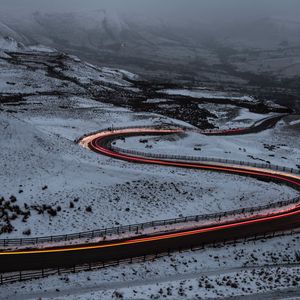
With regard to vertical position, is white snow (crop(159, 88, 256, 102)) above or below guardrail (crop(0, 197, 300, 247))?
below

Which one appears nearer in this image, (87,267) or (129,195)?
(87,267)

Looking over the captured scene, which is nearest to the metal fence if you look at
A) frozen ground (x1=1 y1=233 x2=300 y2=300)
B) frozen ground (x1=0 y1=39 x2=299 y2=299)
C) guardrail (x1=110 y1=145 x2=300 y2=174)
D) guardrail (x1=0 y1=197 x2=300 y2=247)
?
frozen ground (x1=1 y1=233 x2=300 y2=300)

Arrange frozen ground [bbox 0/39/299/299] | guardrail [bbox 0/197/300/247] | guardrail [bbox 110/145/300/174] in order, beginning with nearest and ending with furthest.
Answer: frozen ground [bbox 0/39/299/299] → guardrail [bbox 0/197/300/247] → guardrail [bbox 110/145/300/174]

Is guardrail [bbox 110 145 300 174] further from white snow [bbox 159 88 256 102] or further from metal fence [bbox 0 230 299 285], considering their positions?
white snow [bbox 159 88 256 102]

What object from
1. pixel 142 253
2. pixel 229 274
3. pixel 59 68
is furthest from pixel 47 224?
pixel 59 68

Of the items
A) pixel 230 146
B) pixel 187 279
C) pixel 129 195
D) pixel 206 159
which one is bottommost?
pixel 206 159

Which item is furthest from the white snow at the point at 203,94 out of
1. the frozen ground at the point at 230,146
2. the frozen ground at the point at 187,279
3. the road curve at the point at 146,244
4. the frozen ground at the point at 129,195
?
the frozen ground at the point at 187,279

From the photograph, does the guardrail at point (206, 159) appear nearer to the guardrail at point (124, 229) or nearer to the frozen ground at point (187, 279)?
the guardrail at point (124, 229)

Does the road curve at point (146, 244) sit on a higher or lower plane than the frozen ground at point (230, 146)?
higher

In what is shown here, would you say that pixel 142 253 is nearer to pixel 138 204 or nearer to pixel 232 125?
pixel 138 204

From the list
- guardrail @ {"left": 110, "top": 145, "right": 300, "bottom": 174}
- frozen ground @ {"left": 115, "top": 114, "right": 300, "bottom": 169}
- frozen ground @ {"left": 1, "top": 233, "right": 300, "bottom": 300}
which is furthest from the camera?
frozen ground @ {"left": 115, "top": 114, "right": 300, "bottom": 169}

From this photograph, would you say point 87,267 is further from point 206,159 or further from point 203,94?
point 203,94

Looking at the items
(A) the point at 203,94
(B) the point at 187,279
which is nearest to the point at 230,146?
(B) the point at 187,279
